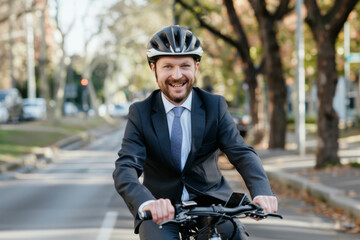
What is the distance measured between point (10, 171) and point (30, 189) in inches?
174

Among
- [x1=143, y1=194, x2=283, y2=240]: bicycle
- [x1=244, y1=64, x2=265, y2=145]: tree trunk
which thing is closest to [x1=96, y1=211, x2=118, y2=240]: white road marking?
[x1=143, y1=194, x2=283, y2=240]: bicycle

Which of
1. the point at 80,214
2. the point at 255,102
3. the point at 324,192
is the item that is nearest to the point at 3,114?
the point at 255,102

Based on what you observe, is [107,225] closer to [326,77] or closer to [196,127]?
[196,127]

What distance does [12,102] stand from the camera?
38000 millimetres

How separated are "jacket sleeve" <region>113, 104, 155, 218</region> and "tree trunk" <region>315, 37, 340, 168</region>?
11639 millimetres

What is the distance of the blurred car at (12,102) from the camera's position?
3716 cm

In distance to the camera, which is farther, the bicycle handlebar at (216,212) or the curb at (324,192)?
the curb at (324,192)

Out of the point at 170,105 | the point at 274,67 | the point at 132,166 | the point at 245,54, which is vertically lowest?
the point at 132,166

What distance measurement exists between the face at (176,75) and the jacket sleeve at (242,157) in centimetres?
30

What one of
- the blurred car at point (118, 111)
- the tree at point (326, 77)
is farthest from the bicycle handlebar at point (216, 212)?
the blurred car at point (118, 111)

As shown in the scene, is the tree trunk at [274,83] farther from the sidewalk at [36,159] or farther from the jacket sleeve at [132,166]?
the jacket sleeve at [132,166]

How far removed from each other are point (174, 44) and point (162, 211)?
1.01 meters

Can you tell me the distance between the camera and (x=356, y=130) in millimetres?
33688

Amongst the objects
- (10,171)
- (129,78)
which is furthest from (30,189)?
(129,78)
